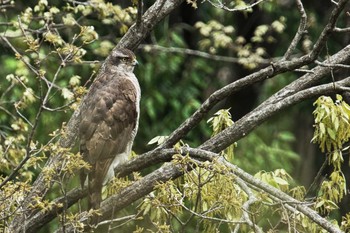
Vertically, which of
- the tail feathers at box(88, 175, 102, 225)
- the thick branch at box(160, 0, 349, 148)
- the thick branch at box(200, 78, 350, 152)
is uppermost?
the thick branch at box(160, 0, 349, 148)

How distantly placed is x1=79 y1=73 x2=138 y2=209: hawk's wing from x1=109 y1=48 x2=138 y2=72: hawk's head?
4.8 inches

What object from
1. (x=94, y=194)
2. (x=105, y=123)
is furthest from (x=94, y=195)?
(x=105, y=123)

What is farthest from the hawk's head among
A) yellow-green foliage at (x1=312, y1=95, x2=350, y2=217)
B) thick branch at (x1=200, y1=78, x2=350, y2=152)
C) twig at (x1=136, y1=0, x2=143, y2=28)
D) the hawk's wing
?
yellow-green foliage at (x1=312, y1=95, x2=350, y2=217)

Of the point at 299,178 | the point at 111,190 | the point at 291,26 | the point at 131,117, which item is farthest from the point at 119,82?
the point at 299,178

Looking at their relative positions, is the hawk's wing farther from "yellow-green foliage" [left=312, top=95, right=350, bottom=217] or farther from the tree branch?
"yellow-green foliage" [left=312, top=95, right=350, bottom=217]

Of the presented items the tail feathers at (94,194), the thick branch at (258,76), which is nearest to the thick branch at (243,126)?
the thick branch at (258,76)

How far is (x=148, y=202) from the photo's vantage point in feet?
21.0

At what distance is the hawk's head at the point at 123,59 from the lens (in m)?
7.45

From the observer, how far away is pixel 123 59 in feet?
25.4

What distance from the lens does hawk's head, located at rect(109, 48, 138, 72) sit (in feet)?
24.4

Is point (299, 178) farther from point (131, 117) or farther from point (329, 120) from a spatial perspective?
point (329, 120)

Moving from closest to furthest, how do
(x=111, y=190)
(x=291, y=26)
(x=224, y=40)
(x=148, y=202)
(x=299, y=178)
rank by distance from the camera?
(x=148, y=202)
(x=111, y=190)
(x=224, y=40)
(x=291, y=26)
(x=299, y=178)

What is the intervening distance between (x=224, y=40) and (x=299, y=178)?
497 cm

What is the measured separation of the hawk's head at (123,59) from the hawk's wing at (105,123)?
123 millimetres
